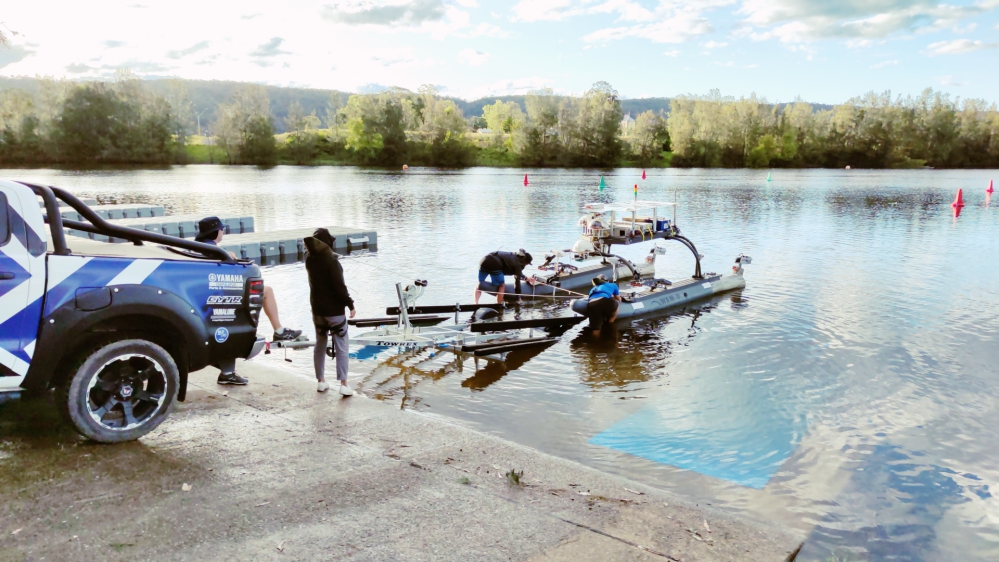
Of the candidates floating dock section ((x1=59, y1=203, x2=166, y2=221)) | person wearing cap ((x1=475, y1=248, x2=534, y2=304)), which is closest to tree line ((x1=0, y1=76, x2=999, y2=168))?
floating dock section ((x1=59, y1=203, x2=166, y2=221))

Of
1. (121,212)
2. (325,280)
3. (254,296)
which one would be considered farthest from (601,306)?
(121,212)

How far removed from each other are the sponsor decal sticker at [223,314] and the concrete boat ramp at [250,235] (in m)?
16.1

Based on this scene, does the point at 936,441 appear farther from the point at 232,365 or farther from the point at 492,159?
the point at 492,159

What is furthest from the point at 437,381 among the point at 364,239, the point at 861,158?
the point at 861,158

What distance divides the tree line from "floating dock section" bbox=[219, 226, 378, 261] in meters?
92.9

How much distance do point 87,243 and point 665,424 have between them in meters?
Answer: 7.72

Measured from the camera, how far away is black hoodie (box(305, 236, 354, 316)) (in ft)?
26.2

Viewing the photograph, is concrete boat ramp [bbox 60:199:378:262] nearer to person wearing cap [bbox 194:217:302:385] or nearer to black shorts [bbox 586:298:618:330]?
black shorts [bbox 586:298:618:330]

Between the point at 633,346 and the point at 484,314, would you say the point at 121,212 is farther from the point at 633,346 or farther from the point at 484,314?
the point at 633,346

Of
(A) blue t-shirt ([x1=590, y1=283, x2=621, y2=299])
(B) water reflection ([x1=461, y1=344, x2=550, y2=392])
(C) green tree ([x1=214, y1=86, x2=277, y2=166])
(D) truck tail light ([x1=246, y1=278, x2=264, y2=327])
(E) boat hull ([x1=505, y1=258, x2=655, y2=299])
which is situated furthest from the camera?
(C) green tree ([x1=214, y1=86, x2=277, y2=166])

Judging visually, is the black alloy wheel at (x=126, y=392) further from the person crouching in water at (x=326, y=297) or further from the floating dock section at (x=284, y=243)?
the floating dock section at (x=284, y=243)

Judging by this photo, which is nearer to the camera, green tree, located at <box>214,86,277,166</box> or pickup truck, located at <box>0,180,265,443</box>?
pickup truck, located at <box>0,180,265,443</box>

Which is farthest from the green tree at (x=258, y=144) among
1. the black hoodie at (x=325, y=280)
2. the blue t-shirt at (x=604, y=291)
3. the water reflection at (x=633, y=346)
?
the black hoodie at (x=325, y=280)

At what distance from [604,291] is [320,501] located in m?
10.7
